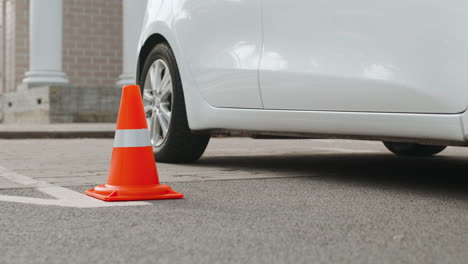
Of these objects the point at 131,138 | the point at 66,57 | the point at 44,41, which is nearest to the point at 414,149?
the point at 131,138

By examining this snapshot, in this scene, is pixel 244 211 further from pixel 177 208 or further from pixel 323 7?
pixel 323 7

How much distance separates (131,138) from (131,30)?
548 inches

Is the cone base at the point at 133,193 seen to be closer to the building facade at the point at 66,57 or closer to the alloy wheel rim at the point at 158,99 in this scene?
the alloy wheel rim at the point at 158,99

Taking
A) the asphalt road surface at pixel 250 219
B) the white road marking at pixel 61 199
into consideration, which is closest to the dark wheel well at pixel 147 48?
the asphalt road surface at pixel 250 219

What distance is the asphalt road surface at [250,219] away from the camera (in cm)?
200

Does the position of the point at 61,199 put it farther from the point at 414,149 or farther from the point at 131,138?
the point at 414,149

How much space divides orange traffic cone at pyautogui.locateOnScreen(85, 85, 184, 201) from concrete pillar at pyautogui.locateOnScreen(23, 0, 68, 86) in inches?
556

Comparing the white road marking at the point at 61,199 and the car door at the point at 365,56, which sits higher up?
the car door at the point at 365,56

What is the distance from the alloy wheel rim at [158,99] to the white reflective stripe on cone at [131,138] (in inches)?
51.8

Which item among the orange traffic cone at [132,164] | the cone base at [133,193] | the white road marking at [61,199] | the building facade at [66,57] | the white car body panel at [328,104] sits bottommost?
the building facade at [66,57]

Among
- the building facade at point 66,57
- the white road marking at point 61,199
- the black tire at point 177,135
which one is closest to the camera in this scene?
the white road marking at point 61,199

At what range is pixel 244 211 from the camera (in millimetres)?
2715

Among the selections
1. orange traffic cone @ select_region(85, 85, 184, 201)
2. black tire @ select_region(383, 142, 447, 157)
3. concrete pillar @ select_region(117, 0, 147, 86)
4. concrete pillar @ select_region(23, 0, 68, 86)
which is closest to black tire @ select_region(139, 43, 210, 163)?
orange traffic cone @ select_region(85, 85, 184, 201)

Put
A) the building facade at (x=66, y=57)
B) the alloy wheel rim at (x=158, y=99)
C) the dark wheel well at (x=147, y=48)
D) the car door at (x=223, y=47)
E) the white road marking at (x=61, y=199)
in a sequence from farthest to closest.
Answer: the building facade at (x=66, y=57) → the dark wheel well at (x=147, y=48) → the alloy wheel rim at (x=158, y=99) → the car door at (x=223, y=47) → the white road marking at (x=61, y=199)
